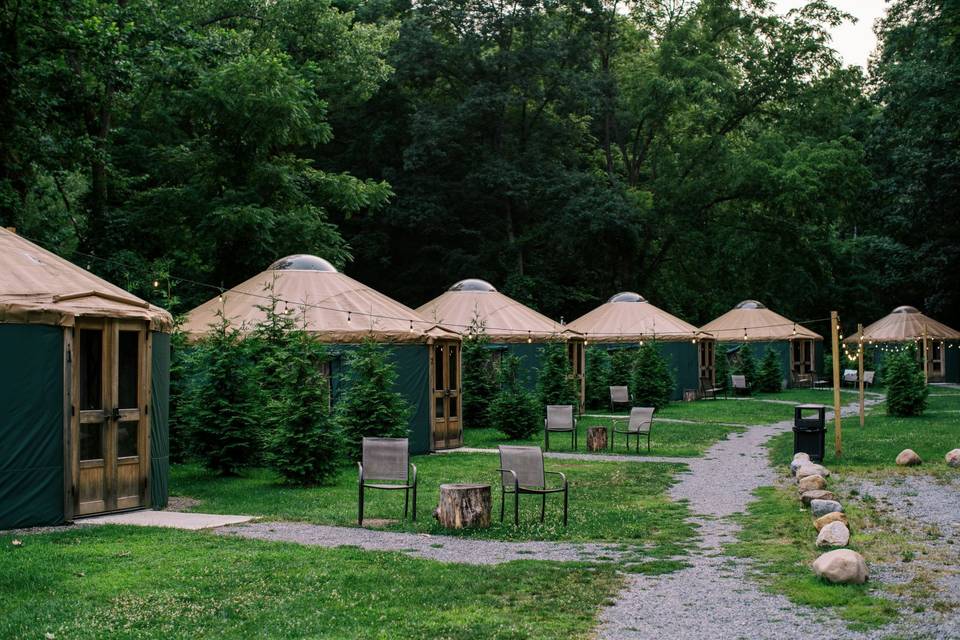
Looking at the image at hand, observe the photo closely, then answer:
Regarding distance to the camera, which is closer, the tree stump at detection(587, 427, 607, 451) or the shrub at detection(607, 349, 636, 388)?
the tree stump at detection(587, 427, 607, 451)

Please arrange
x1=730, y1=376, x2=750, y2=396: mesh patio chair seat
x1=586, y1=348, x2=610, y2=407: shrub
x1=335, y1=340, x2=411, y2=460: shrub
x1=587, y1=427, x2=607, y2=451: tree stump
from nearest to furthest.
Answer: x1=335, y1=340, x2=411, y2=460: shrub, x1=587, y1=427, x2=607, y2=451: tree stump, x1=586, y1=348, x2=610, y2=407: shrub, x1=730, y1=376, x2=750, y2=396: mesh patio chair seat

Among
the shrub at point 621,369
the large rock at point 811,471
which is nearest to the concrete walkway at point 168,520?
the large rock at point 811,471

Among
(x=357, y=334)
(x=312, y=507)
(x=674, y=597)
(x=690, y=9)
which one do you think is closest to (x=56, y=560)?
(x=312, y=507)

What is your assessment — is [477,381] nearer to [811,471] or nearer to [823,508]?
[811,471]

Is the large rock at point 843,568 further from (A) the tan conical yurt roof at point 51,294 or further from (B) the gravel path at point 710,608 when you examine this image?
(A) the tan conical yurt roof at point 51,294

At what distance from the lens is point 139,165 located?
26.2m

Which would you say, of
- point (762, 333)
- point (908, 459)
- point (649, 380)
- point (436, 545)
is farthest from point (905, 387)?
point (436, 545)

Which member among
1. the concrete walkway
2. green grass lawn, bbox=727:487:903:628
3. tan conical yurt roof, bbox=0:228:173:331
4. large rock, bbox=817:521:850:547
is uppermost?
tan conical yurt roof, bbox=0:228:173:331

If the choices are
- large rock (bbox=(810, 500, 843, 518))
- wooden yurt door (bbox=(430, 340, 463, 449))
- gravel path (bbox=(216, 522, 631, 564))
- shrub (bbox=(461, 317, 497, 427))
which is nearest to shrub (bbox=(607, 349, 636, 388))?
shrub (bbox=(461, 317, 497, 427))

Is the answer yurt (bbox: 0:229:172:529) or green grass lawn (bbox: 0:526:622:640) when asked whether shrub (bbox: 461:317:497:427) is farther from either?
green grass lawn (bbox: 0:526:622:640)

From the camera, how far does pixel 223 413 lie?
13.4m

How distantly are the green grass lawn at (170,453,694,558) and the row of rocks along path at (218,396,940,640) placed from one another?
303 mm

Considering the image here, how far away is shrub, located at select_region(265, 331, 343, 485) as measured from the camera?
1238 cm

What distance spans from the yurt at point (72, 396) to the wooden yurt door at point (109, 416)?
0.4 inches
